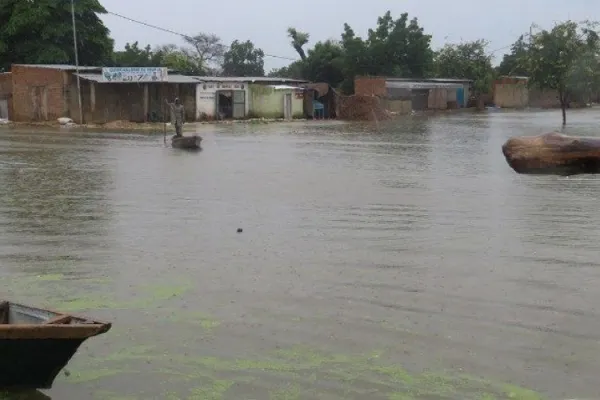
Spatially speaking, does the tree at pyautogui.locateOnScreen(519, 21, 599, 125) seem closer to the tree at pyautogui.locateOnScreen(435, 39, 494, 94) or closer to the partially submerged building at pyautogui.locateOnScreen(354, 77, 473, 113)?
the partially submerged building at pyautogui.locateOnScreen(354, 77, 473, 113)

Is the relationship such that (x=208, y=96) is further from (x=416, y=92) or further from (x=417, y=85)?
(x=416, y=92)

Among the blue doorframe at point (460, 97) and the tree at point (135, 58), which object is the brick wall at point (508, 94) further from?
the tree at point (135, 58)

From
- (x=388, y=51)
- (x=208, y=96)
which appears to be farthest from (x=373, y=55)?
(x=208, y=96)

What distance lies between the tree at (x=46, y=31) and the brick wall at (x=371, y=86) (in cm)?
1715

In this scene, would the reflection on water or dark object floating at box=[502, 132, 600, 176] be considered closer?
the reflection on water

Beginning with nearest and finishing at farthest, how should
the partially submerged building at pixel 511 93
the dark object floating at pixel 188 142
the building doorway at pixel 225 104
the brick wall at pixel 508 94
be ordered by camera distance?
the dark object floating at pixel 188 142
the building doorway at pixel 225 104
the partially submerged building at pixel 511 93
the brick wall at pixel 508 94

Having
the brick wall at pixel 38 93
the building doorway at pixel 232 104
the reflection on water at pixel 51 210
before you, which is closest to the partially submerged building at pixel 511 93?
the building doorway at pixel 232 104

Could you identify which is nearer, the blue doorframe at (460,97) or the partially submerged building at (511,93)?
the blue doorframe at (460,97)

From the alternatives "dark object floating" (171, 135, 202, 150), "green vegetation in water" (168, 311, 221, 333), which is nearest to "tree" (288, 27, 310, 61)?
"dark object floating" (171, 135, 202, 150)

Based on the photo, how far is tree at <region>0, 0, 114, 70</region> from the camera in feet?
142

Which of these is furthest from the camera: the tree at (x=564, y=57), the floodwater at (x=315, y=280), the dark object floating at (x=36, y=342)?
the tree at (x=564, y=57)

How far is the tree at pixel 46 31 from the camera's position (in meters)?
43.4

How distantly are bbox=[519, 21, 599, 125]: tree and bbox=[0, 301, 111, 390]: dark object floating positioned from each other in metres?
35.4

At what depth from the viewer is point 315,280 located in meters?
8.23
